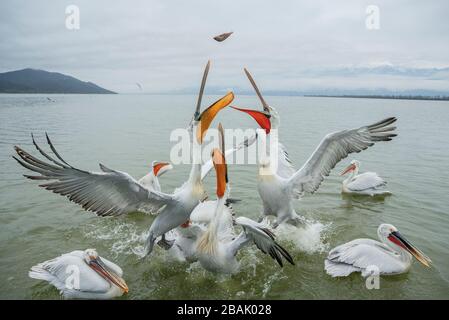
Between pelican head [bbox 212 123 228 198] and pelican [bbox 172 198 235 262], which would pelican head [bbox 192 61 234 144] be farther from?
pelican [bbox 172 198 235 262]

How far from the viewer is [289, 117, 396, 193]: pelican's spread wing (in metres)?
5.46

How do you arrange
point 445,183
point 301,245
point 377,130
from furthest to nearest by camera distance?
point 445,183
point 301,245
point 377,130

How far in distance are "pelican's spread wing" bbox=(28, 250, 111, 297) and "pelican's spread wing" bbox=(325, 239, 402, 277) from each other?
302 centimetres

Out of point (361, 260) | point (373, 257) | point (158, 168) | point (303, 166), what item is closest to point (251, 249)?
point (303, 166)

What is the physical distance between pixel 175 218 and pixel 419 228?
460 centimetres

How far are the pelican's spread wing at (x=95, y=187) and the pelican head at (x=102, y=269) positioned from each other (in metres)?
0.56

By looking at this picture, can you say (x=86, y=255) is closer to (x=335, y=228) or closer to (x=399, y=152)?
(x=335, y=228)

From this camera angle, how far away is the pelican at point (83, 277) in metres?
4.48

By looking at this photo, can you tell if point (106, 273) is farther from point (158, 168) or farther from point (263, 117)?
point (158, 168)

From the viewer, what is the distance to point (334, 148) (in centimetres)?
566

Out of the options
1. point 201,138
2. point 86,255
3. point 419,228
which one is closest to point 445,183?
point 419,228

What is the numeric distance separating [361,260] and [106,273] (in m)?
3.36
